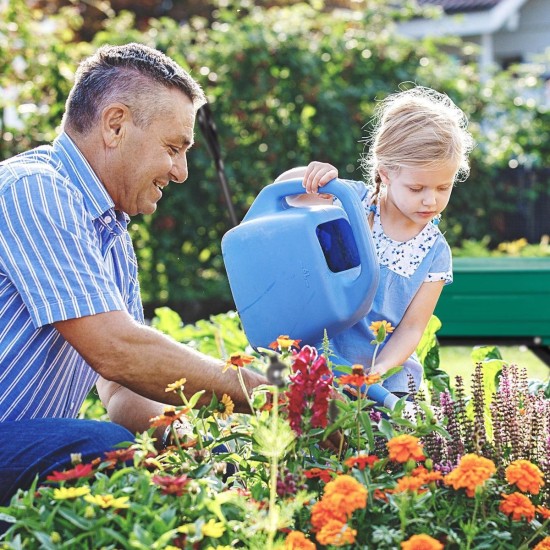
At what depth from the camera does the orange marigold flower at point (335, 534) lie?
54.1 inches

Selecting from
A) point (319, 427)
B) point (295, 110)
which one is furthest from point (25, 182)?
point (295, 110)

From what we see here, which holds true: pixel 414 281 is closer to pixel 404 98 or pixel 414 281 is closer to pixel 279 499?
pixel 404 98

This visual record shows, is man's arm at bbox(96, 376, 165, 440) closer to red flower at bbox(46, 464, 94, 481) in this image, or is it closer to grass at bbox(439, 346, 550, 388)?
red flower at bbox(46, 464, 94, 481)

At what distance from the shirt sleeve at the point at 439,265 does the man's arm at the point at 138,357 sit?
740mm

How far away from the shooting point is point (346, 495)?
1.38 meters

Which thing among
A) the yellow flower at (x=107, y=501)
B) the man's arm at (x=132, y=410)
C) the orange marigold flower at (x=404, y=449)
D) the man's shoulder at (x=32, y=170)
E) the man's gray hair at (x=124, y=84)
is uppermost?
the man's gray hair at (x=124, y=84)

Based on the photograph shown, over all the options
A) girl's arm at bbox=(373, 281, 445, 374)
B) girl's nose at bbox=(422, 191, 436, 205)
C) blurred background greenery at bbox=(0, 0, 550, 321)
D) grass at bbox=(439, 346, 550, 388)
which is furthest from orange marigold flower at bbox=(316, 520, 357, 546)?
blurred background greenery at bbox=(0, 0, 550, 321)

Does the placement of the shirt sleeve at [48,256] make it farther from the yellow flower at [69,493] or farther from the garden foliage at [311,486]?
the yellow flower at [69,493]

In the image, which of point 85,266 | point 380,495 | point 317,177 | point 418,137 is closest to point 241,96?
point 418,137

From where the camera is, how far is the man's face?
206 cm

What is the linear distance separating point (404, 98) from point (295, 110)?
13.2ft

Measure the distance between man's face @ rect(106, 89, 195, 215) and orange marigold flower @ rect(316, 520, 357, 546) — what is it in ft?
3.16

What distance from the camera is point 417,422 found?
1.75m

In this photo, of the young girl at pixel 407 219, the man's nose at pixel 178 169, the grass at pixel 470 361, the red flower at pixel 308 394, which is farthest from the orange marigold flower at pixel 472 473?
the grass at pixel 470 361
